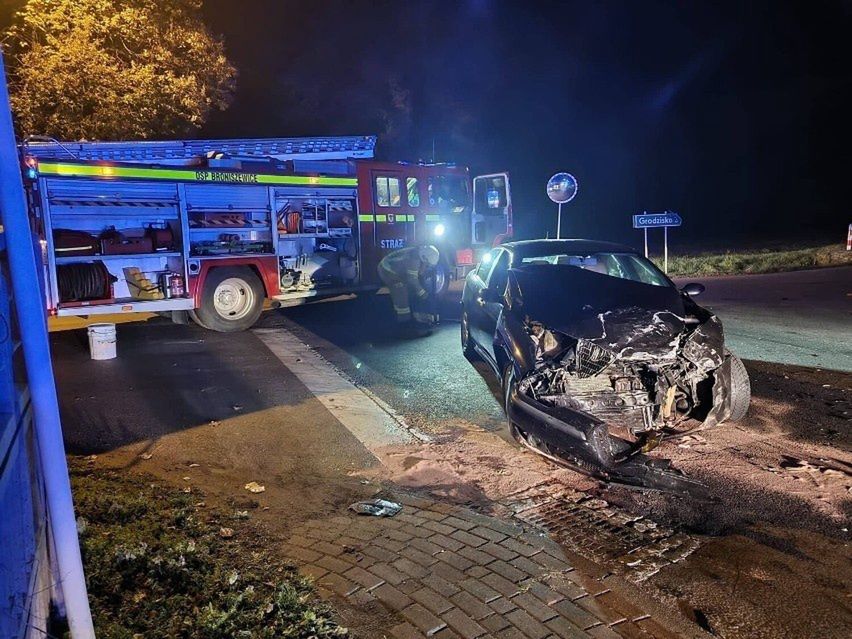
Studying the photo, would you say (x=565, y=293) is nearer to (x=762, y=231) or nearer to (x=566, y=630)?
(x=566, y=630)

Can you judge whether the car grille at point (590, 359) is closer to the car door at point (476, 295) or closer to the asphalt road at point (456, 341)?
the asphalt road at point (456, 341)

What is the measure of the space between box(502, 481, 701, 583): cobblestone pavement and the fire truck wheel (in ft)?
23.2

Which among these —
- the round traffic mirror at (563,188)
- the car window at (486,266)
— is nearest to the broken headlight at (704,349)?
the car window at (486,266)

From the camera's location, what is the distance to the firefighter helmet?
38.7 feet

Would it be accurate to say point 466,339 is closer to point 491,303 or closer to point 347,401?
point 491,303

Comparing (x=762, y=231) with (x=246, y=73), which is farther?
(x=762, y=231)

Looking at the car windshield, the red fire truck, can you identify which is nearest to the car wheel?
the car windshield

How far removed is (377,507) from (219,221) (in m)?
7.32

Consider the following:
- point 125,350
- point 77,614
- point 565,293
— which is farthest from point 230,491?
point 125,350

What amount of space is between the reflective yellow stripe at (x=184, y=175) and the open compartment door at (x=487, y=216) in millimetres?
3973

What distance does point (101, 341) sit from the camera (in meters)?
8.64

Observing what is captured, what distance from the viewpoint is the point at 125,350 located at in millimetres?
9312

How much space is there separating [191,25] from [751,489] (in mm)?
14799

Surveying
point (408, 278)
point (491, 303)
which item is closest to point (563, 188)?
point (408, 278)
